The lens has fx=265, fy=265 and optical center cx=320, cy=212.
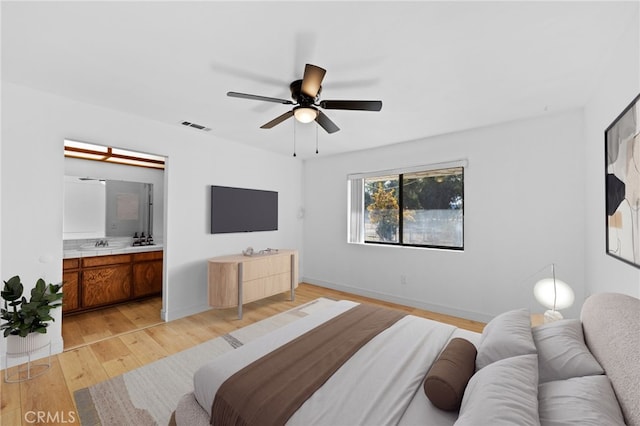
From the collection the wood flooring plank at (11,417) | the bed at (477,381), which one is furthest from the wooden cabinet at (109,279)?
the bed at (477,381)

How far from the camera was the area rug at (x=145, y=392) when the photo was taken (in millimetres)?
1802

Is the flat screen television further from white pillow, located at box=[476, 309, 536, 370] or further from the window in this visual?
white pillow, located at box=[476, 309, 536, 370]

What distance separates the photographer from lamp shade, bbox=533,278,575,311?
7.47 ft

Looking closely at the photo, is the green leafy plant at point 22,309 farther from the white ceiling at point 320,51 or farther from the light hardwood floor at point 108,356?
the white ceiling at point 320,51

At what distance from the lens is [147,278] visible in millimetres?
4172

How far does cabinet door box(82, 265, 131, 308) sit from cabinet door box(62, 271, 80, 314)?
0.07 metres

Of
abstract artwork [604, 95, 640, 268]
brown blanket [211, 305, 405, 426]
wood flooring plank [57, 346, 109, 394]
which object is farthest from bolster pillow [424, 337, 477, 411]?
wood flooring plank [57, 346, 109, 394]

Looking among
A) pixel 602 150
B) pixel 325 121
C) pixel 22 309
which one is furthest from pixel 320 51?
pixel 22 309

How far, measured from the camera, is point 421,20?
63.3 inches

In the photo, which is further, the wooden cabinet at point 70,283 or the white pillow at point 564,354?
the wooden cabinet at point 70,283

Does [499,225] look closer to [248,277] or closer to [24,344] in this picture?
[248,277]

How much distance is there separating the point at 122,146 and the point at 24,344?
2.07m

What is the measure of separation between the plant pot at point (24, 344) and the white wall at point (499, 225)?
3956mm

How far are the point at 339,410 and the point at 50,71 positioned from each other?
3269 mm
